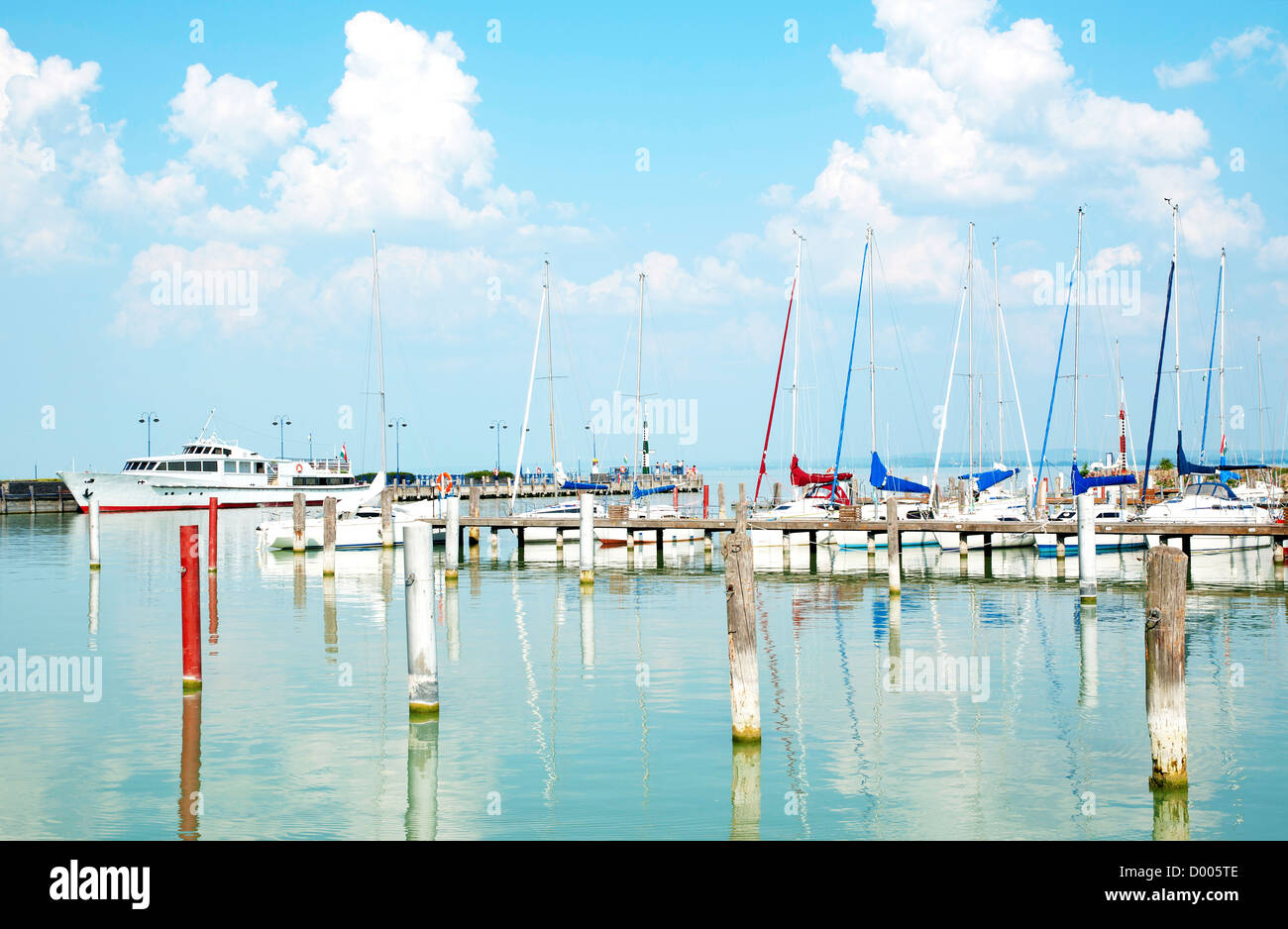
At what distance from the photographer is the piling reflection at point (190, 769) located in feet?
40.6

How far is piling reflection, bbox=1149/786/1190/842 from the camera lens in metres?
11.9

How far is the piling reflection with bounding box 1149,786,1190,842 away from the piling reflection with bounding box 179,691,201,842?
10.4 meters

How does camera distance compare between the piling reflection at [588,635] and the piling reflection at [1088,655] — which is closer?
the piling reflection at [1088,655]

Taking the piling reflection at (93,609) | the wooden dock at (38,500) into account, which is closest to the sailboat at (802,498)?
the piling reflection at (93,609)

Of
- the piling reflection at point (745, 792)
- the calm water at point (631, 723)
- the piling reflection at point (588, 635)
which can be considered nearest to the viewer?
the piling reflection at point (745, 792)

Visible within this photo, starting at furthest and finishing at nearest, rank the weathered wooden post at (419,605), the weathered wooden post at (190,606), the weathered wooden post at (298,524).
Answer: the weathered wooden post at (298,524), the weathered wooden post at (190,606), the weathered wooden post at (419,605)

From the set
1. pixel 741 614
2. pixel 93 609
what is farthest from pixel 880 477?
pixel 741 614

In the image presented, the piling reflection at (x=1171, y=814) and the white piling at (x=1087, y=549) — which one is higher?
the white piling at (x=1087, y=549)

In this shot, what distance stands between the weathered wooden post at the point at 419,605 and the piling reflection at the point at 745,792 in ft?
15.0

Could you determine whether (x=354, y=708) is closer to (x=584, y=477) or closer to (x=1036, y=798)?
(x=1036, y=798)

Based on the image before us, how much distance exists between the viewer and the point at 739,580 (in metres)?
13.6

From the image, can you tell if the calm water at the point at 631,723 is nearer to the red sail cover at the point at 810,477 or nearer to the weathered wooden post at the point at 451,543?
the weathered wooden post at the point at 451,543
